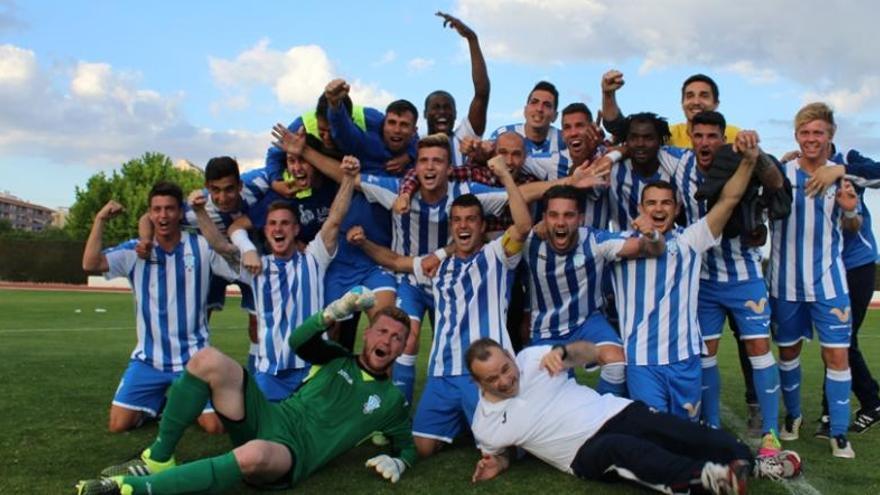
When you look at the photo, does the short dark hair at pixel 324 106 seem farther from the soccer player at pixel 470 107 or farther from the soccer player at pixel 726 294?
the soccer player at pixel 726 294

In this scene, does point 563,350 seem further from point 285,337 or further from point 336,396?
point 285,337

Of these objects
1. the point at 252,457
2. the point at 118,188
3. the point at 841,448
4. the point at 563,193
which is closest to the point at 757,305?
the point at 841,448

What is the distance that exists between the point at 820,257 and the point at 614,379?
1636 millimetres

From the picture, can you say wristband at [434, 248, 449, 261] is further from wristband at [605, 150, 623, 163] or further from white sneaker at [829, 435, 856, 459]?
white sneaker at [829, 435, 856, 459]

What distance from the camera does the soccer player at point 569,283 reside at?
5.11m

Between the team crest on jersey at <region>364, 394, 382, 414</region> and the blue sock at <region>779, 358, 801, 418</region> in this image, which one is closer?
the team crest on jersey at <region>364, 394, 382, 414</region>

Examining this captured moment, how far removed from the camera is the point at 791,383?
5.58 meters

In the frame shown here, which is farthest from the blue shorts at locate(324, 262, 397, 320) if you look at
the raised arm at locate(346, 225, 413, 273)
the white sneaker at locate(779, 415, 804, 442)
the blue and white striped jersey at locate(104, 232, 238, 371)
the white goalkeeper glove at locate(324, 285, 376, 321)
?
the white sneaker at locate(779, 415, 804, 442)

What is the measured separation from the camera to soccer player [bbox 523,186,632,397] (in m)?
5.11

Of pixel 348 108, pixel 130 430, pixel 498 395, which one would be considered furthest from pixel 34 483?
pixel 348 108

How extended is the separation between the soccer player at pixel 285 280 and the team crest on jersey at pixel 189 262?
21cm

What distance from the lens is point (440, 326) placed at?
17.5ft

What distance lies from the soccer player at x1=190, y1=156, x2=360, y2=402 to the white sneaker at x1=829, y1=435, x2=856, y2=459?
11.6ft

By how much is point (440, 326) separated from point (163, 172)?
166ft
